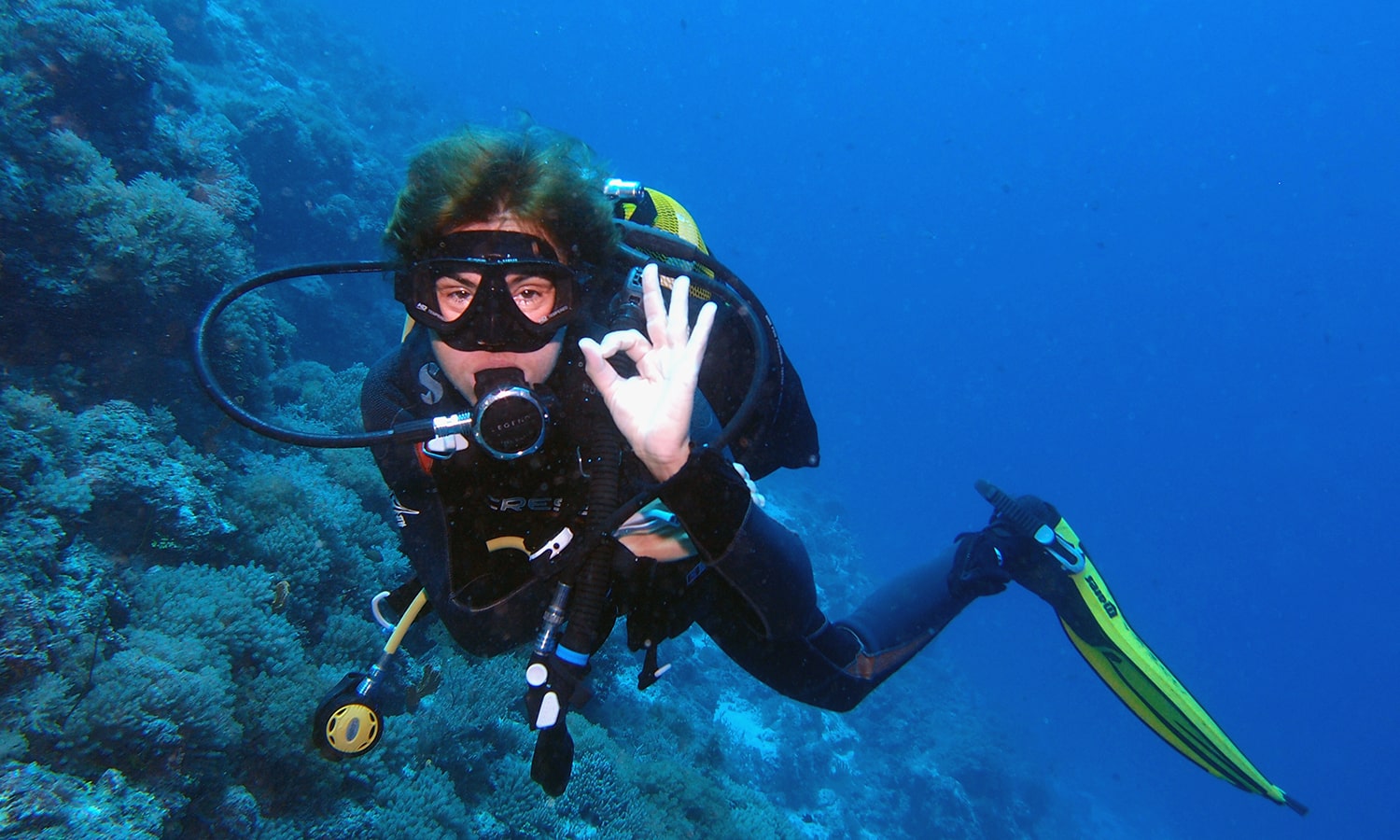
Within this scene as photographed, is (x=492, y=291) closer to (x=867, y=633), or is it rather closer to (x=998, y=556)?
(x=867, y=633)

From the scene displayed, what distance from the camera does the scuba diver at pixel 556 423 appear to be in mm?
1872

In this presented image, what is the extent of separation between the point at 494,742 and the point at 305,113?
15.6 meters

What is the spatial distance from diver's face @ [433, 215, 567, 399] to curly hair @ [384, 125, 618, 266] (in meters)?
0.03

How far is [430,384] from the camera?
94.0 inches

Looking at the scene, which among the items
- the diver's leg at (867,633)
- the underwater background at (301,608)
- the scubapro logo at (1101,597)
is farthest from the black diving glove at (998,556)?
the underwater background at (301,608)

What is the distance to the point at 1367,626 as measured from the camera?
73.8 meters

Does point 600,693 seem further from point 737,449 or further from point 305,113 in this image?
point 305,113

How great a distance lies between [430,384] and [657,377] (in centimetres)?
107

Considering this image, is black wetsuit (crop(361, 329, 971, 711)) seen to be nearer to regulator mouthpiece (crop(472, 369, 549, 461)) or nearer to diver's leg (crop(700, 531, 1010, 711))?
regulator mouthpiece (crop(472, 369, 549, 461))

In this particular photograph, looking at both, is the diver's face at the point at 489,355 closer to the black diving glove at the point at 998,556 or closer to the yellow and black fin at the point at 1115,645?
the black diving glove at the point at 998,556

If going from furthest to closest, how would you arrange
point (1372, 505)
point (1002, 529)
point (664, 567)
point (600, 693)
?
1. point (1372, 505)
2. point (600, 693)
3. point (1002, 529)
4. point (664, 567)

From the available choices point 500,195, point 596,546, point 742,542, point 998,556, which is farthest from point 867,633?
point 500,195

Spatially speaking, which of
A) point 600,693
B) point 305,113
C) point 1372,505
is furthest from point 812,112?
point 600,693

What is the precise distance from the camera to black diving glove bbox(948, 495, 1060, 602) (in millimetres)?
6023
